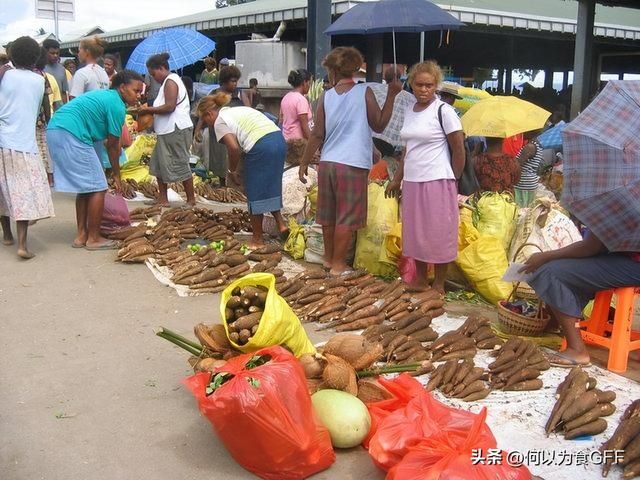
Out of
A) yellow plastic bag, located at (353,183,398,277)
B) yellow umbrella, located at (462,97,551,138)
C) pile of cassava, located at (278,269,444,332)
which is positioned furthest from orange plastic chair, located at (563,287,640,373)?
yellow umbrella, located at (462,97,551,138)

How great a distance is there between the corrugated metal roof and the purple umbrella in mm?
9320

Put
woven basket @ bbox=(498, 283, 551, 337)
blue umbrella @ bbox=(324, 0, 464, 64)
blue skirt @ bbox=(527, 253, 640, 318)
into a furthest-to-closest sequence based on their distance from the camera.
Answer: blue umbrella @ bbox=(324, 0, 464, 64) < woven basket @ bbox=(498, 283, 551, 337) < blue skirt @ bbox=(527, 253, 640, 318)

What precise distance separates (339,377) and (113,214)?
4.71 meters

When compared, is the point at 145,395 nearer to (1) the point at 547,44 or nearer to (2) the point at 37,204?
(2) the point at 37,204

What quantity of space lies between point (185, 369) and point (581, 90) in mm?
10997

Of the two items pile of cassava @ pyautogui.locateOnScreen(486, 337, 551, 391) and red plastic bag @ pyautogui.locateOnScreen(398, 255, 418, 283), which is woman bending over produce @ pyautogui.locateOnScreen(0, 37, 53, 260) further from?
pile of cassava @ pyautogui.locateOnScreen(486, 337, 551, 391)

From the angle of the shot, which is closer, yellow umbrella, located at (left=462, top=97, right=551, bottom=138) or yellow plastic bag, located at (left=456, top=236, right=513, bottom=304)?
yellow plastic bag, located at (left=456, top=236, right=513, bottom=304)

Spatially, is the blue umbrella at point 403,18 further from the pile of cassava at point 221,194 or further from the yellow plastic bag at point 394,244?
the pile of cassava at point 221,194

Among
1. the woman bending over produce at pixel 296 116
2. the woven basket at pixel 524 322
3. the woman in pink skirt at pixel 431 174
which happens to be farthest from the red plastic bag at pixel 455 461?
the woman bending over produce at pixel 296 116

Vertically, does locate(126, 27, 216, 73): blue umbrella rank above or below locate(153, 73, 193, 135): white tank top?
above

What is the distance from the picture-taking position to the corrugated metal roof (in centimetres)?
1342

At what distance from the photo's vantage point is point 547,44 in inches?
770

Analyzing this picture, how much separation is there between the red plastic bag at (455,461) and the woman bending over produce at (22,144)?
5100 mm

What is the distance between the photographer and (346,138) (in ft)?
19.0
